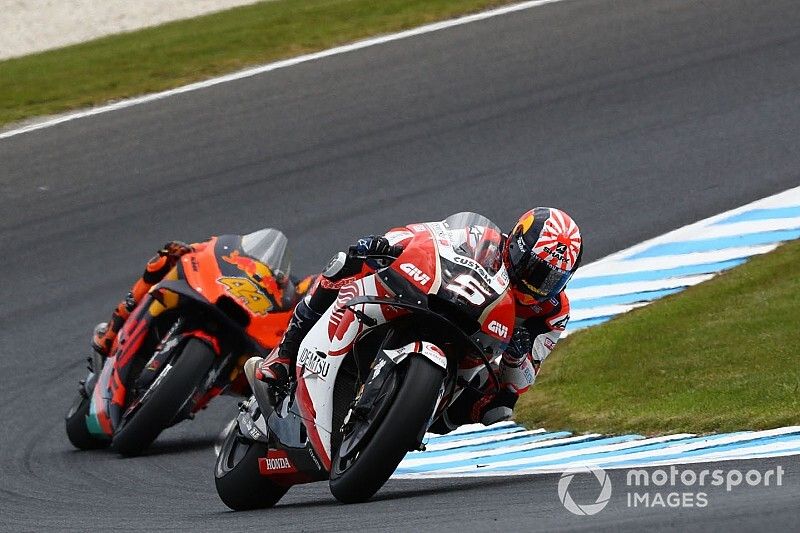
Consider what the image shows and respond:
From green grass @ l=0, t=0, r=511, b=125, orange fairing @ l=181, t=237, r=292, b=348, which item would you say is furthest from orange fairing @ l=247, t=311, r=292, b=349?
green grass @ l=0, t=0, r=511, b=125

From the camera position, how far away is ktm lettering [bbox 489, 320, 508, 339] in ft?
19.9

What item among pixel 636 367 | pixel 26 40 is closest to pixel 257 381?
pixel 636 367

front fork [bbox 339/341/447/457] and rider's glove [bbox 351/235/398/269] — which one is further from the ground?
rider's glove [bbox 351/235/398/269]

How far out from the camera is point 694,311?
10094 millimetres

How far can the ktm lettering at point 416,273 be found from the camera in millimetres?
5961

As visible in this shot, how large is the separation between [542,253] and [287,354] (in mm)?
1286

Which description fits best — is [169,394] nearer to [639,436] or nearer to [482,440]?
[482,440]

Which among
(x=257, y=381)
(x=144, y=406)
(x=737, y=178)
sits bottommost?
(x=737, y=178)

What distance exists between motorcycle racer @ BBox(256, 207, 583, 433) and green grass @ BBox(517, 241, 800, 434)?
125cm

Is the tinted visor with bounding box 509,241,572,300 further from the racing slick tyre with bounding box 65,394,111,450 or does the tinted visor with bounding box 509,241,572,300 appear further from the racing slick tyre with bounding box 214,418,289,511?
the racing slick tyre with bounding box 65,394,111,450

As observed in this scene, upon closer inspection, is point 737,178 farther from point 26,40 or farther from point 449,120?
point 26,40

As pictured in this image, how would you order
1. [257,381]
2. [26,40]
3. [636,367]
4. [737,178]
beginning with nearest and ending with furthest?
[257,381], [636,367], [737,178], [26,40]

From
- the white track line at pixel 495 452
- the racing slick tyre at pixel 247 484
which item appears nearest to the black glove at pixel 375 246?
the racing slick tyre at pixel 247 484

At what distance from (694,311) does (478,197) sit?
2.92 m
